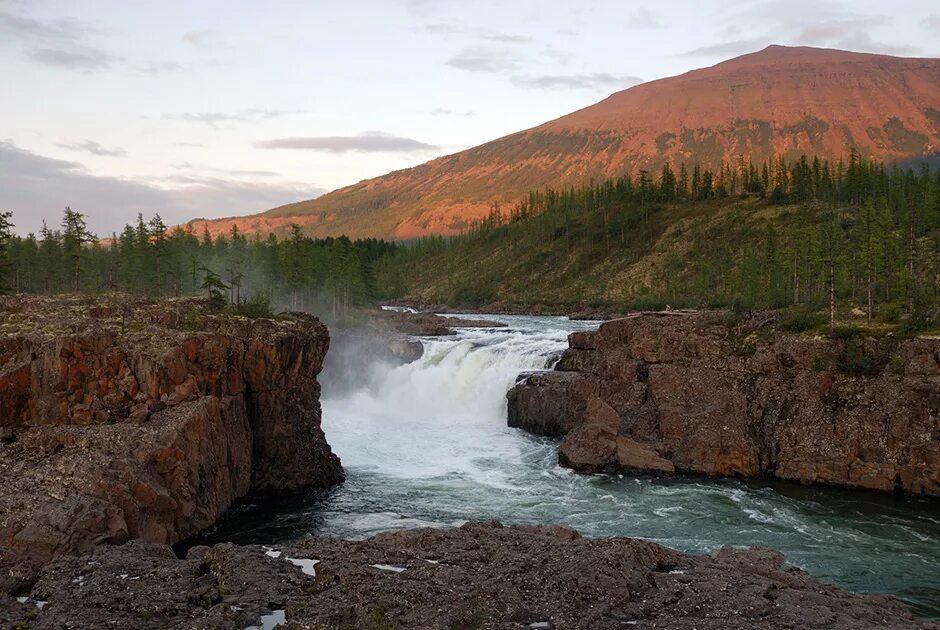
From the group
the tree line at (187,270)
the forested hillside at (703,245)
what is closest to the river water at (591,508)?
the forested hillside at (703,245)

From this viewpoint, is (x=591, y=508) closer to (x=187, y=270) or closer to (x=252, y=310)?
(x=252, y=310)

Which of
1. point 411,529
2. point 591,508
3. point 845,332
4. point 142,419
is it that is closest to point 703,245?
point 845,332

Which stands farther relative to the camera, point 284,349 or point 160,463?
point 284,349

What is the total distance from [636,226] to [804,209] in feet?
113

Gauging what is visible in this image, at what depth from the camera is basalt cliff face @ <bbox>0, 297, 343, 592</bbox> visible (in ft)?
81.3

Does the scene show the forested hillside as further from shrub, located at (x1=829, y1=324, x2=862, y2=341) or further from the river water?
the river water

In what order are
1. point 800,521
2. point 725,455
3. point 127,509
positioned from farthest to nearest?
point 725,455
point 800,521
point 127,509

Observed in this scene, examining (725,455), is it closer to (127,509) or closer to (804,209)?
(127,509)

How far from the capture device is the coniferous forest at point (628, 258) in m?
68.9

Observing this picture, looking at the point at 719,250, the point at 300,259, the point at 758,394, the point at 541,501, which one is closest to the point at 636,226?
the point at 719,250

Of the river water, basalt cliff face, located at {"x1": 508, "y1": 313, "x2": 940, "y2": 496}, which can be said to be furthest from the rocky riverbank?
basalt cliff face, located at {"x1": 508, "y1": 313, "x2": 940, "y2": 496}

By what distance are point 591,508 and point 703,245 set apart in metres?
111

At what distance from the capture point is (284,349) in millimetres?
36375

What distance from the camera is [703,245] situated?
444 ft
